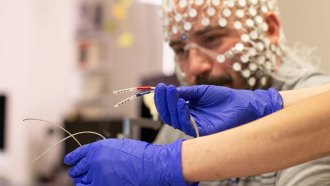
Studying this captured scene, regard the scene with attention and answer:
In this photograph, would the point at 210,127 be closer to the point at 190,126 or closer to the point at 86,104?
the point at 190,126

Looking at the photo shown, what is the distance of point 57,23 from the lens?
4.19 meters

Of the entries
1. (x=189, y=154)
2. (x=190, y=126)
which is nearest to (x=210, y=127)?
(x=190, y=126)

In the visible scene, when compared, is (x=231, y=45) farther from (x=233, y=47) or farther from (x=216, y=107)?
(x=216, y=107)

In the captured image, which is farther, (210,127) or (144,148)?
(210,127)

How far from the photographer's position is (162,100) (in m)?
0.89

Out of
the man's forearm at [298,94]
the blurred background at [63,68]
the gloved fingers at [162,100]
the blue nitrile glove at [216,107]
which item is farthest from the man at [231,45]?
the blurred background at [63,68]

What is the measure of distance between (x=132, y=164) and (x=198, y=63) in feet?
2.13

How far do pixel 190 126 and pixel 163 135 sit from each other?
68cm

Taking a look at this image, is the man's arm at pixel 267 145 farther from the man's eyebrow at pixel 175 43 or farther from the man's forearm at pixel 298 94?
the man's eyebrow at pixel 175 43

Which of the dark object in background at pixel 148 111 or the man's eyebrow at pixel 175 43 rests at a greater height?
the man's eyebrow at pixel 175 43

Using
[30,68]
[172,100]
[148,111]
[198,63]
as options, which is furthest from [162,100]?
[30,68]

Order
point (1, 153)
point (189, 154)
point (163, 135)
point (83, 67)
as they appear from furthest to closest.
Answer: point (83, 67) < point (1, 153) < point (163, 135) < point (189, 154)

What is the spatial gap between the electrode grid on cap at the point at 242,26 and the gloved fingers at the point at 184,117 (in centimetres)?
51

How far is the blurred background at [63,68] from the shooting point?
3.47m
